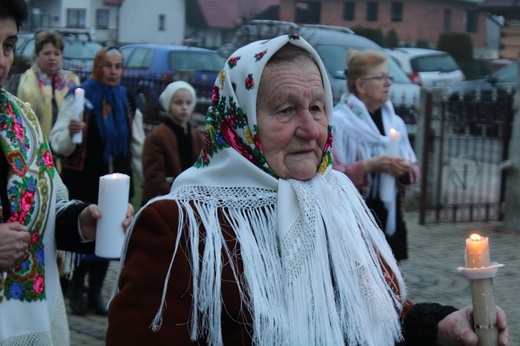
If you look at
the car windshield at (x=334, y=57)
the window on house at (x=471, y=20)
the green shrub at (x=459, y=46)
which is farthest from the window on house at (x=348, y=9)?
the car windshield at (x=334, y=57)

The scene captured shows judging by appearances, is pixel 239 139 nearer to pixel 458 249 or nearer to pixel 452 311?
pixel 452 311

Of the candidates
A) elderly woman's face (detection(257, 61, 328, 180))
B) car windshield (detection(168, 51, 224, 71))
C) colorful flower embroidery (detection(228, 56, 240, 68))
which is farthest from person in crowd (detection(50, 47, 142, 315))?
car windshield (detection(168, 51, 224, 71))

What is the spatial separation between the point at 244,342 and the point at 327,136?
658 mm

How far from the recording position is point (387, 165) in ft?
19.2

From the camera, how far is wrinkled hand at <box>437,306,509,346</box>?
266cm

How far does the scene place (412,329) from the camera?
2965 mm

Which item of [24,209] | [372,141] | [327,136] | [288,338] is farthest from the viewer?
[372,141]

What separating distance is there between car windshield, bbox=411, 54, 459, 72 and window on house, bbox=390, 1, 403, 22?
1388 inches

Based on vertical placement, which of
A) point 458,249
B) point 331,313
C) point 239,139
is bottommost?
point 458,249

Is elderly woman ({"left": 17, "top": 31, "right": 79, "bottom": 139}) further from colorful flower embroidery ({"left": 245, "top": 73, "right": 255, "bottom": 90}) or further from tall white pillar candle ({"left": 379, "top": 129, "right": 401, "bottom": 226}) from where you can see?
colorful flower embroidery ({"left": 245, "top": 73, "right": 255, "bottom": 90})

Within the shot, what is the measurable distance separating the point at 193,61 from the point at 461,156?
8.24 m

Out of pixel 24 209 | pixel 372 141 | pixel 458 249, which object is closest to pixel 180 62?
pixel 458 249

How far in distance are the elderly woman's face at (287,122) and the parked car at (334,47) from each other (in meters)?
8.95

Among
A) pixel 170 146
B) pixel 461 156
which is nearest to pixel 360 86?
pixel 170 146
